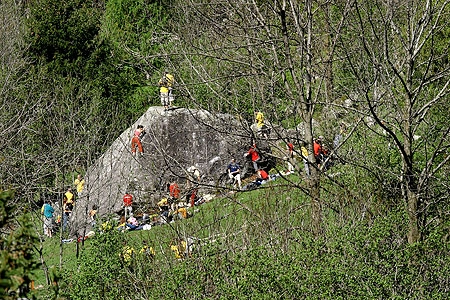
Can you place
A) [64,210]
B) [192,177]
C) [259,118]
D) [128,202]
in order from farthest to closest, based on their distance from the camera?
[128,202] → [64,210] → [259,118] → [192,177]

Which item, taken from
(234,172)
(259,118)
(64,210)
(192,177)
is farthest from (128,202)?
(192,177)

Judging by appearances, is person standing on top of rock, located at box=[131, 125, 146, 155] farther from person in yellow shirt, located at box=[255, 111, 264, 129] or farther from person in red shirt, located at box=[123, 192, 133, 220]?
person in yellow shirt, located at box=[255, 111, 264, 129]

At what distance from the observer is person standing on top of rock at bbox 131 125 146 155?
24.7 m

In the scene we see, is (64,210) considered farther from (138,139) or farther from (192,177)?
(192,177)

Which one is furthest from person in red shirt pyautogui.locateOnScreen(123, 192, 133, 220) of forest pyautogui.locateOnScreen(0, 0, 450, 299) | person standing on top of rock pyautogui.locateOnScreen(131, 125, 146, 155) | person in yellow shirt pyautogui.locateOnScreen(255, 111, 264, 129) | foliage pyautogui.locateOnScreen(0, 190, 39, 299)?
foliage pyautogui.locateOnScreen(0, 190, 39, 299)

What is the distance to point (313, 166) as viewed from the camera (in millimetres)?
10883

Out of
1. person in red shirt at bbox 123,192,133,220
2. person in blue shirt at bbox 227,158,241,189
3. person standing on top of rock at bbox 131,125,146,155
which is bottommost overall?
person in red shirt at bbox 123,192,133,220

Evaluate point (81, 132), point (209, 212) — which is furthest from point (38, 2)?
point (209, 212)

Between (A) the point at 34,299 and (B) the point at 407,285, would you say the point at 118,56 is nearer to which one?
(B) the point at 407,285

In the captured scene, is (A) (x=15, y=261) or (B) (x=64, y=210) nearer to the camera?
(A) (x=15, y=261)

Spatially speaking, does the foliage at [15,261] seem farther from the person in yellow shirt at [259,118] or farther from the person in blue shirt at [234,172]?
the person in blue shirt at [234,172]

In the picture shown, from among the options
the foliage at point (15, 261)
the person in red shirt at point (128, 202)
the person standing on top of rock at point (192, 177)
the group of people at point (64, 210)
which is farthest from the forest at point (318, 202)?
the person in red shirt at point (128, 202)

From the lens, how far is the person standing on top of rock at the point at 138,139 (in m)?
24.7

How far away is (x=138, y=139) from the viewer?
81.4ft
